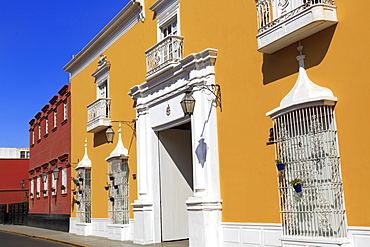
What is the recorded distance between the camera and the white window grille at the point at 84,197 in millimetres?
17134

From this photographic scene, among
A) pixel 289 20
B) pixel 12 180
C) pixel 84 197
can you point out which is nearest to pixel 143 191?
pixel 84 197

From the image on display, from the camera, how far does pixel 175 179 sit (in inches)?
507

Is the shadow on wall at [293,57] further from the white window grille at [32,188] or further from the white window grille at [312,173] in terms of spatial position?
the white window grille at [32,188]

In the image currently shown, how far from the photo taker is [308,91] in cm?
742

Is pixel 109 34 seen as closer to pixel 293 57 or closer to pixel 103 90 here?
→ pixel 103 90

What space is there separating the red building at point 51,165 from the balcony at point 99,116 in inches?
156

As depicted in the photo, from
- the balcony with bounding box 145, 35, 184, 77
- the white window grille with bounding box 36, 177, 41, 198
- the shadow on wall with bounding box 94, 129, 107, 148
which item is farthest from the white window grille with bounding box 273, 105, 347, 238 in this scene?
the white window grille with bounding box 36, 177, 41, 198

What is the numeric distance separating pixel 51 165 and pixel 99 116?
347 inches

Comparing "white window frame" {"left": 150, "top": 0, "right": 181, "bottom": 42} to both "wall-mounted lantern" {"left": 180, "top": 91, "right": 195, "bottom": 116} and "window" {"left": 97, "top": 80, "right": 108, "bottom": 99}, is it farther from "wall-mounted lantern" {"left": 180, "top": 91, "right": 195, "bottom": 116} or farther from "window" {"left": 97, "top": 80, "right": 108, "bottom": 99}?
"window" {"left": 97, "top": 80, "right": 108, "bottom": 99}

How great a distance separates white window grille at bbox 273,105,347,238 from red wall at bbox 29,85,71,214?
13.2 m

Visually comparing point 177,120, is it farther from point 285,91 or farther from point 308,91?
point 308,91

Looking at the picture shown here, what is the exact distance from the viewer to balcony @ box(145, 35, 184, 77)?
11562mm

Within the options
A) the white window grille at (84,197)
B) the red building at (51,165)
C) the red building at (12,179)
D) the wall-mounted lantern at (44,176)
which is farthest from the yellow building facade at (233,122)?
the red building at (12,179)

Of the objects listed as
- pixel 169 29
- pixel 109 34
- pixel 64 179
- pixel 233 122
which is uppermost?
pixel 109 34
